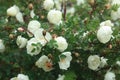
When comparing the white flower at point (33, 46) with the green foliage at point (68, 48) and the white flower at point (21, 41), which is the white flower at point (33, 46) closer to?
the green foliage at point (68, 48)

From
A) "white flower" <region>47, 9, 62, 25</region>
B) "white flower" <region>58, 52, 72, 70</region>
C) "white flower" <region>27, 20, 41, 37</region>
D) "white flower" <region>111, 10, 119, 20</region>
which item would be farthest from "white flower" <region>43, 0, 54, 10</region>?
"white flower" <region>58, 52, 72, 70</region>

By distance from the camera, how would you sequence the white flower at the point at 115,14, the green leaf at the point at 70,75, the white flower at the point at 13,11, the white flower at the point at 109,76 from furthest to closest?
the white flower at the point at 13,11 → the white flower at the point at 115,14 → the white flower at the point at 109,76 → the green leaf at the point at 70,75

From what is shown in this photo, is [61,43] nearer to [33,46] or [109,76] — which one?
[33,46]

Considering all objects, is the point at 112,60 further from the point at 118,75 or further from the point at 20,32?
the point at 20,32

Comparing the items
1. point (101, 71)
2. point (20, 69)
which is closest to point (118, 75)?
point (101, 71)

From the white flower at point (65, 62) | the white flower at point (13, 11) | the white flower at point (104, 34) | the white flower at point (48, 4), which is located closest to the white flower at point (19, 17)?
the white flower at point (13, 11)

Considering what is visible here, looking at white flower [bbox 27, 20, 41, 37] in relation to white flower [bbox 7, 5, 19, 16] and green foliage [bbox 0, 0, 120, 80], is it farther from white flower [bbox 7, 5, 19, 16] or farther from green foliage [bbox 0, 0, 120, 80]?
white flower [bbox 7, 5, 19, 16]

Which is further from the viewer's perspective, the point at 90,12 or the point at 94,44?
the point at 90,12
